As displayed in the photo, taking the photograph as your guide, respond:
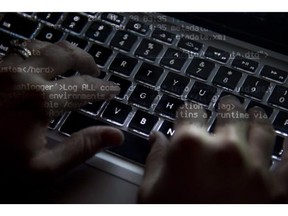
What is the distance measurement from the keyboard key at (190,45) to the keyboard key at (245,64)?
0.04 metres

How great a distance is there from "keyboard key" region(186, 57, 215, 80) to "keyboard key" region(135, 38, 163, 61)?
0.04 meters

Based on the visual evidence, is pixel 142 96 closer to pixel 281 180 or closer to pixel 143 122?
pixel 143 122

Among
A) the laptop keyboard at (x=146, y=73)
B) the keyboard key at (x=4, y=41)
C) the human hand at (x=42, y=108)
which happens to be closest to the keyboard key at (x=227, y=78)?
the laptop keyboard at (x=146, y=73)

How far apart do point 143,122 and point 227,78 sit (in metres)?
0.09

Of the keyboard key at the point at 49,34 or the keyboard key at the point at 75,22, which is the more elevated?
the keyboard key at the point at 75,22

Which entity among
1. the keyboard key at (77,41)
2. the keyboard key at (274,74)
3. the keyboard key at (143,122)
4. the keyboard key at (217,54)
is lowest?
the keyboard key at (143,122)

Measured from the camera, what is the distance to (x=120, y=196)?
48 cm

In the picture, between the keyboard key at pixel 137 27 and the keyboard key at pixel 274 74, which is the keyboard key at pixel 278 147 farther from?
the keyboard key at pixel 137 27

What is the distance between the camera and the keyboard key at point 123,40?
1.78 feet

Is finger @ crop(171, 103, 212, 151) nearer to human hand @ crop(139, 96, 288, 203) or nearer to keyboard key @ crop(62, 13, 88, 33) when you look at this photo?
human hand @ crop(139, 96, 288, 203)

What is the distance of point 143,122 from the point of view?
0.50m

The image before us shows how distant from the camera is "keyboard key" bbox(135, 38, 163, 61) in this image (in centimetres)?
54
